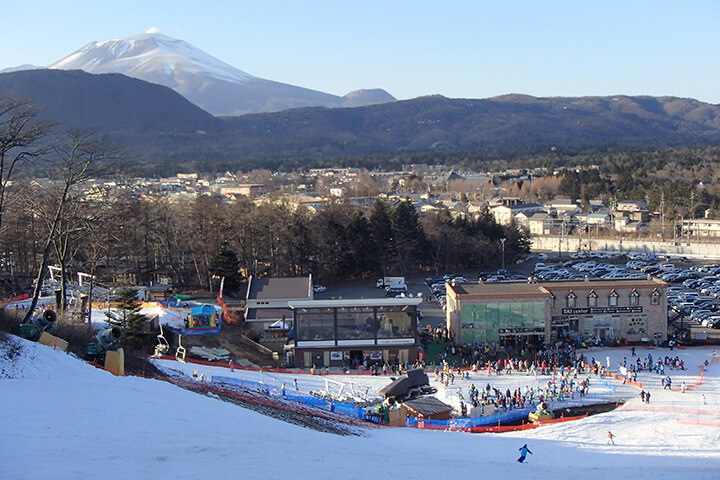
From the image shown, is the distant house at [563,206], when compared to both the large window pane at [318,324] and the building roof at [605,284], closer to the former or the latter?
the building roof at [605,284]

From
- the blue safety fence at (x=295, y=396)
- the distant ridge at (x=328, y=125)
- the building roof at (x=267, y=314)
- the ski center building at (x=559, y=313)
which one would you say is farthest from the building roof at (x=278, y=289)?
the distant ridge at (x=328, y=125)

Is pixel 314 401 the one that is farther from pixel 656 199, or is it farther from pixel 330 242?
pixel 656 199

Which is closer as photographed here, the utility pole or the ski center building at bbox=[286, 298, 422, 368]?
the ski center building at bbox=[286, 298, 422, 368]

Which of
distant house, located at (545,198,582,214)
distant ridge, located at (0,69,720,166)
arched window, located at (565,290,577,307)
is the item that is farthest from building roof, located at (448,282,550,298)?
distant ridge, located at (0,69,720,166)

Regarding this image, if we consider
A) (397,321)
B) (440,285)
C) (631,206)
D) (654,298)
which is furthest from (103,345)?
(631,206)

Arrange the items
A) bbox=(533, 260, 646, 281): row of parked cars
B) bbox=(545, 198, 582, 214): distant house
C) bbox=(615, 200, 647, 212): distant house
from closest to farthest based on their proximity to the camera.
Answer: bbox=(533, 260, 646, 281): row of parked cars → bbox=(615, 200, 647, 212): distant house → bbox=(545, 198, 582, 214): distant house

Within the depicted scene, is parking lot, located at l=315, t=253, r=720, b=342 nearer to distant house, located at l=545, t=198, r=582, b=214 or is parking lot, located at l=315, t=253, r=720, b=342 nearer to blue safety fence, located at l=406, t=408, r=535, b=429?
blue safety fence, located at l=406, t=408, r=535, b=429
